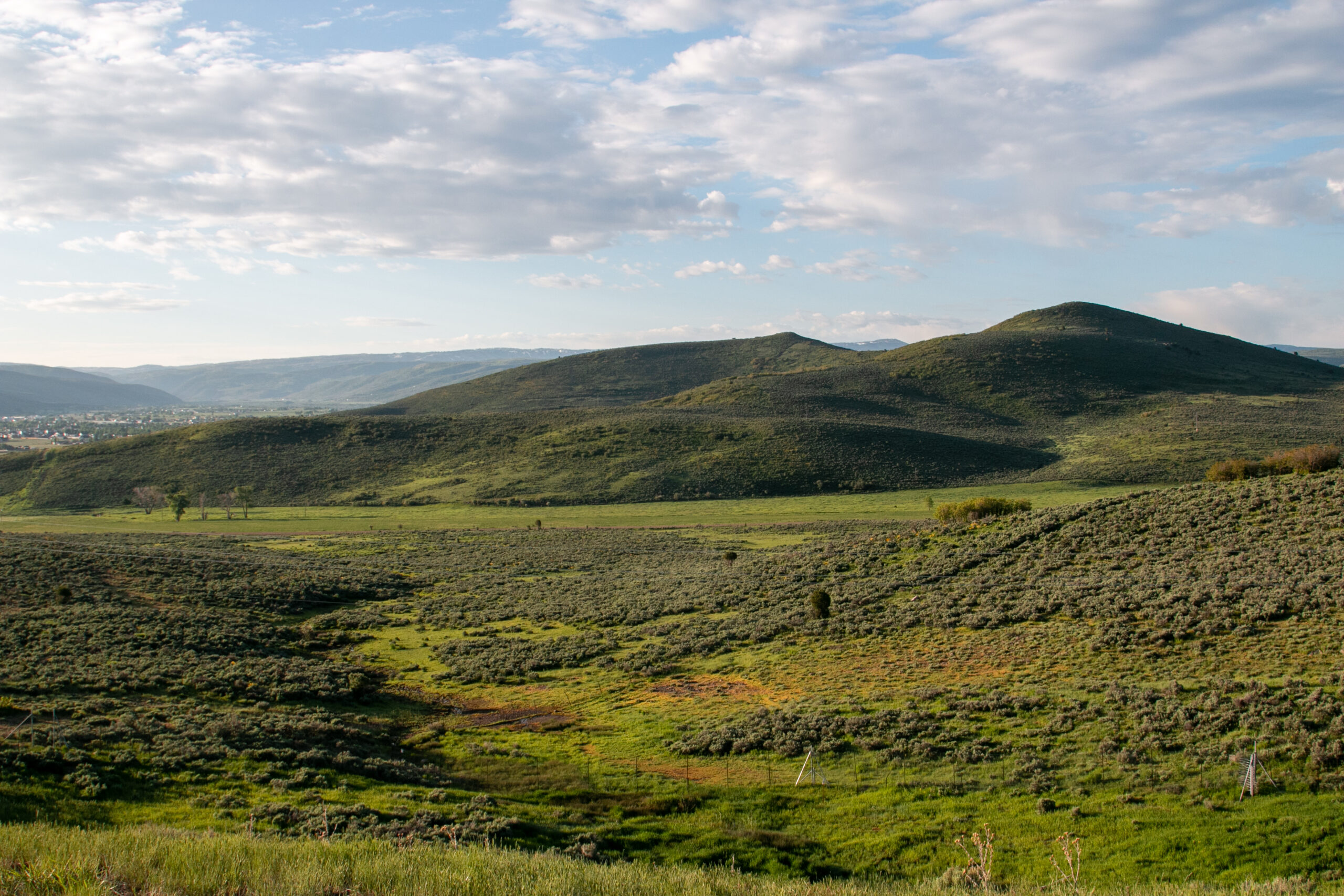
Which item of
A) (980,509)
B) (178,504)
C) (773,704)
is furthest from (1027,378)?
(773,704)

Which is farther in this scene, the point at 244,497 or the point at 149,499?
the point at 149,499

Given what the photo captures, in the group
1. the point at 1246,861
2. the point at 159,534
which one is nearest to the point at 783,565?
the point at 1246,861

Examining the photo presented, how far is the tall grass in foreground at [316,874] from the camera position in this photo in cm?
651

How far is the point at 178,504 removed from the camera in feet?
276

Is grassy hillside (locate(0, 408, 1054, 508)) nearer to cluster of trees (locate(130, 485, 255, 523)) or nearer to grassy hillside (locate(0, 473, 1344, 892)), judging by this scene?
cluster of trees (locate(130, 485, 255, 523))

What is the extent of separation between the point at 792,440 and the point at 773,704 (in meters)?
86.9

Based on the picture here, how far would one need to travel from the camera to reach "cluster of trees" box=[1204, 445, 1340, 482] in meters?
38.1

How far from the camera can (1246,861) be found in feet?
33.7

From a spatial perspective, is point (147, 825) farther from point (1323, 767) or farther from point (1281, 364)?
point (1281, 364)

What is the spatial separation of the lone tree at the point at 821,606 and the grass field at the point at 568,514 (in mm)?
40254

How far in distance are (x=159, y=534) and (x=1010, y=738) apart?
72.1 metres

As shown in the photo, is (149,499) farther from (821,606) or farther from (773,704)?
(773,704)

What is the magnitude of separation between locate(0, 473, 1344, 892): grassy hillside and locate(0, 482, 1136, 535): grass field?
117 ft

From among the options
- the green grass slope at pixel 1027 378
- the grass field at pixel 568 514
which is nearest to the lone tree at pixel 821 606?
the grass field at pixel 568 514
